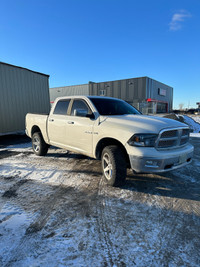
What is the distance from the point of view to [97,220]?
89.6 inches

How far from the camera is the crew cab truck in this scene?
279 centimetres

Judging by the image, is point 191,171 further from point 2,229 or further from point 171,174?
point 2,229

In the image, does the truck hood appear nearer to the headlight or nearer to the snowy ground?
the headlight

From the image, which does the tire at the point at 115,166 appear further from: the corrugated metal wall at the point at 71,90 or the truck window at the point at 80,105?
the corrugated metal wall at the point at 71,90

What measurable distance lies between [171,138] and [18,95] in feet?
29.9

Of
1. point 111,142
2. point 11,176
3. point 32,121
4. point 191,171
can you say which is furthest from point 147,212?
point 32,121

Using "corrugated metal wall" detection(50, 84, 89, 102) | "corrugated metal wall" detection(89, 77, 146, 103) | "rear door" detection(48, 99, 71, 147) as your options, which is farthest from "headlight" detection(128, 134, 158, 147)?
"corrugated metal wall" detection(50, 84, 89, 102)

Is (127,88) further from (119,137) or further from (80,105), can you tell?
(119,137)

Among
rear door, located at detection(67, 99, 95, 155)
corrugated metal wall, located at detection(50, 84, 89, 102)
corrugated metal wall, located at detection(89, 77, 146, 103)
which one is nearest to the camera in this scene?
rear door, located at detection(67, 99, 95, 155)

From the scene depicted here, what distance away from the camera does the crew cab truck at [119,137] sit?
279cm

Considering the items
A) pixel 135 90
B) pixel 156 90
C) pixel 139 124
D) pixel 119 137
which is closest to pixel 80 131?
pixel 119 137

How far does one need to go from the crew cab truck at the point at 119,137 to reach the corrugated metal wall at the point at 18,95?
5644 mm

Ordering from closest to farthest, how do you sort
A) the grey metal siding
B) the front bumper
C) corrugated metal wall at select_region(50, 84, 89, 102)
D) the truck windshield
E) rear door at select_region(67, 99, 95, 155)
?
the front bumper < rear door at select_region(67, 99, 95, 155) < the truck windshield < the grey metal siding < corrugated metal wall at select_region(50, 84, 89, 102)

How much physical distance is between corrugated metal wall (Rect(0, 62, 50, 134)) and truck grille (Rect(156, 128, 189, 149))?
8.62 metres
